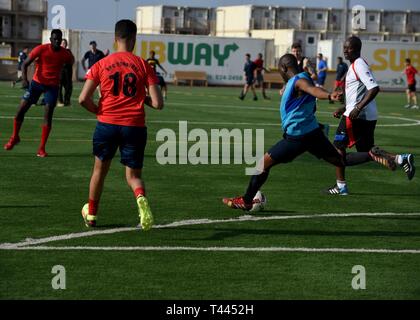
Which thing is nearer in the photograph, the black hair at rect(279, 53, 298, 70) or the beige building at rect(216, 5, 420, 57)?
the black hair at rect(279, 53, 298, 70)

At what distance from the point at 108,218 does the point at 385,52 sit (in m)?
60.6

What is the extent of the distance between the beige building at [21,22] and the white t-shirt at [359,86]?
276 feet

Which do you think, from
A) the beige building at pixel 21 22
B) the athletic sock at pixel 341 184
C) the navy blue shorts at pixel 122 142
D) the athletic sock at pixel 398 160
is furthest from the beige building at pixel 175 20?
the navy blue shorts at pixel 122 142

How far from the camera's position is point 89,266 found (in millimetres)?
8820

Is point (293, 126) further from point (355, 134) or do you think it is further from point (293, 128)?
point (355, 134)

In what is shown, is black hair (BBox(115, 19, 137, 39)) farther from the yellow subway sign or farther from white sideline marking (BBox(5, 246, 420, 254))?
the yellow subway sign

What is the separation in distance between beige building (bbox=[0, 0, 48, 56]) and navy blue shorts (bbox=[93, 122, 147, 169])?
8696cm

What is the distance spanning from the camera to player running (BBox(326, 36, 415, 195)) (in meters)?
13.5

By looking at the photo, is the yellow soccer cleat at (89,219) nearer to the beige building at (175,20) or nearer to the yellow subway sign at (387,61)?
the yellow subway sign at (387,61)

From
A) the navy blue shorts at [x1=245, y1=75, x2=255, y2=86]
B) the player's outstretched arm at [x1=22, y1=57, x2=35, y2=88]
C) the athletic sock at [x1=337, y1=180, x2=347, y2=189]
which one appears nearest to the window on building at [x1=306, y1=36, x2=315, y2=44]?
the navy blue shorts at [x1=245, y1=75, x2=255, y2=86]

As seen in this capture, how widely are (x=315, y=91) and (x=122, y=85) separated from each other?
84.4 inches

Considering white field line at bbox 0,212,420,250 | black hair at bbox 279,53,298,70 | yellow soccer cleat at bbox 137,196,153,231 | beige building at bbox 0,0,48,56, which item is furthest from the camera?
beige building at bbox 0,0,48,56

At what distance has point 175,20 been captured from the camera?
11300 centimetres

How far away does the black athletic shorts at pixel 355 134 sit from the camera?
1390 centimetres
